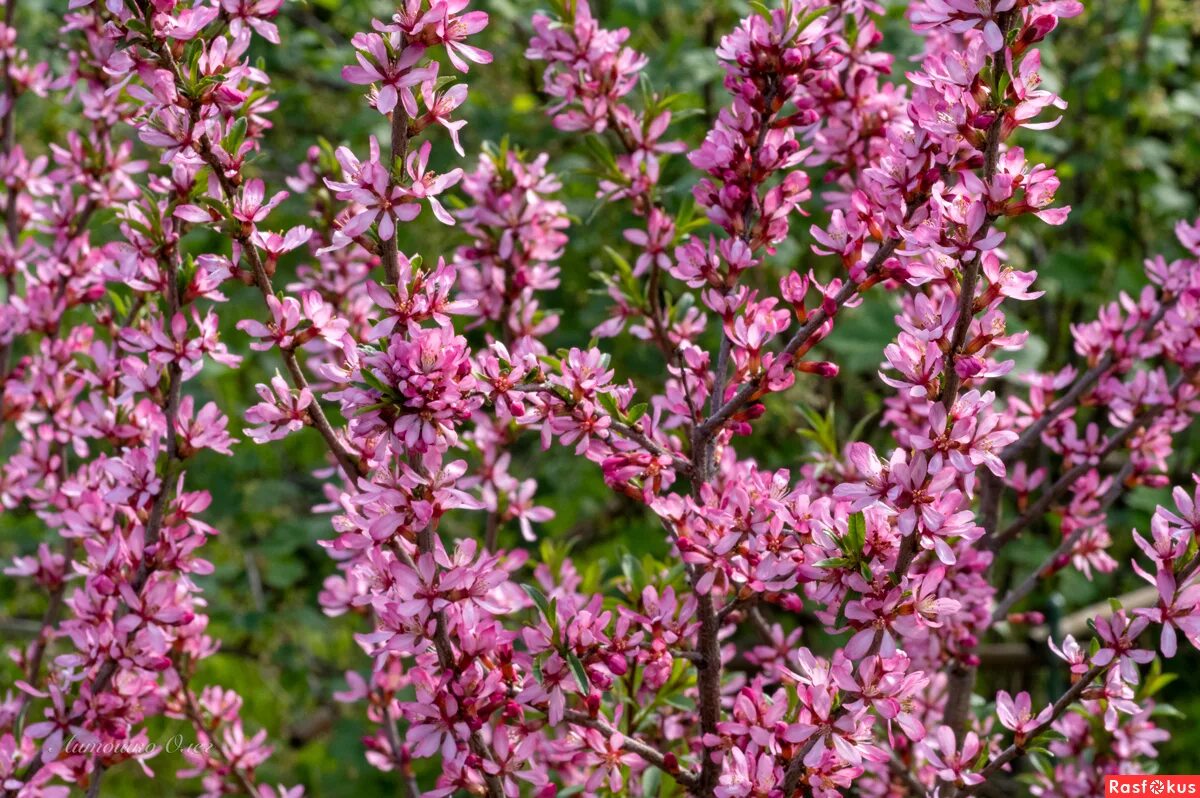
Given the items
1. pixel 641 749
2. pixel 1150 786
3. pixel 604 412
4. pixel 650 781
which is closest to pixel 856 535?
pixel 604 412

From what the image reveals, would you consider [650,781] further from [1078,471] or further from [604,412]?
[1078,471]

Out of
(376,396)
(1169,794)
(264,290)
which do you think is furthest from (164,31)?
(1169,794)

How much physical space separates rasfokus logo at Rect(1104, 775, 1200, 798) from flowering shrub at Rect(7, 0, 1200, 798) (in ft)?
0.22

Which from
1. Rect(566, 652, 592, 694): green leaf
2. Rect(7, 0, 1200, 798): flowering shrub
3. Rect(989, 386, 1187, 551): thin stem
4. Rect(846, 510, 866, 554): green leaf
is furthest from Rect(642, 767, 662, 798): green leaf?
Rect(989, 386, 1187, 551): thin stem

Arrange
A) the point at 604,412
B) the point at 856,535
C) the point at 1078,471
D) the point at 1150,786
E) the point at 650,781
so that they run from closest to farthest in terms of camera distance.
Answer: the point at 856,535 → the point at 604,412 → the point at 650,781 → the point at 1078,471 → the point at 1150,786

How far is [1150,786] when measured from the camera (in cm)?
242

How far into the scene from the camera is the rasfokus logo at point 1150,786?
237 cm

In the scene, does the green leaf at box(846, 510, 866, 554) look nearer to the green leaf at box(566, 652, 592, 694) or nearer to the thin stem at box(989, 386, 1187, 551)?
the green leaf at box(566, 652, 592, 694)

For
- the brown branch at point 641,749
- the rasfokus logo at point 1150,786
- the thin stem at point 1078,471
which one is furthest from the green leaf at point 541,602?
the rasfokus logo at point 1150,786

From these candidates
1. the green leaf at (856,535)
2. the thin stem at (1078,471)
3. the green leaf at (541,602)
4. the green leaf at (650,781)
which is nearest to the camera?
the green leaf at (856,535)

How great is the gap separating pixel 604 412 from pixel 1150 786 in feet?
5.25

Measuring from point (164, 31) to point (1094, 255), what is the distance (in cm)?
375

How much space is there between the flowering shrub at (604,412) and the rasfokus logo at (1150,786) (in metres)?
0.07

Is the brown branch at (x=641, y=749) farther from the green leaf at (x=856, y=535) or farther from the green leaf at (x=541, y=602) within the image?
the green leaf at (x=856, y=535)
